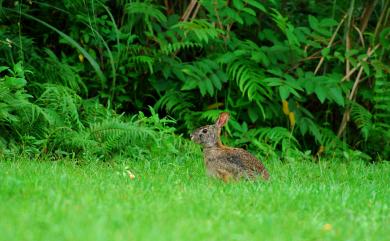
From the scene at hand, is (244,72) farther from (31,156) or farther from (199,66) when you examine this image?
(31,156)

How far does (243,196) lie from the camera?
685 cm

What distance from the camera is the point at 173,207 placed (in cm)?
615

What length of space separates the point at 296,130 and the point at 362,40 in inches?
68.1

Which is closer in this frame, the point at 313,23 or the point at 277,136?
the point at 277,136

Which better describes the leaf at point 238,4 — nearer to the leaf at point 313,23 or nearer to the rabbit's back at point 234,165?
the leaf at point 313,23

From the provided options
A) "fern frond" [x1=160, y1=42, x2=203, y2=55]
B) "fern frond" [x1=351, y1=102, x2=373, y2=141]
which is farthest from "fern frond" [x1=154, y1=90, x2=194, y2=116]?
"fern frond" [x1=351, y1=102, x2=373, y2=141]

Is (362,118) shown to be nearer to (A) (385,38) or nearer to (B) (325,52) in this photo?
(B) (325,52)

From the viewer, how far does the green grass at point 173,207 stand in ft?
17.4

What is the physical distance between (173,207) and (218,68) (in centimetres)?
539

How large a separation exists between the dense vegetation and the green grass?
2464 mm

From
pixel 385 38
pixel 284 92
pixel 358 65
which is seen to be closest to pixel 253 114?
pixel 284 92

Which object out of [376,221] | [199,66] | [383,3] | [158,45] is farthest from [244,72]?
[376,221]

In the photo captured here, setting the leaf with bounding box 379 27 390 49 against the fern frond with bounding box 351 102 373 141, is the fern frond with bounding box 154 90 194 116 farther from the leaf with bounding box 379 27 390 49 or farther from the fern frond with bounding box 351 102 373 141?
the leaf with bounding box 379 27 390 49

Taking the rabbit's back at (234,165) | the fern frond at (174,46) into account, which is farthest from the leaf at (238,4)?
the rabbit's back at (234,165)
